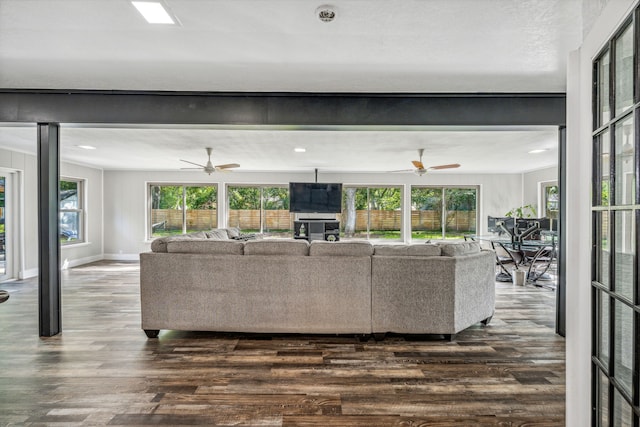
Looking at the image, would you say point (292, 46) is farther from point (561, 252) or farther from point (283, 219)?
point (283, 219)

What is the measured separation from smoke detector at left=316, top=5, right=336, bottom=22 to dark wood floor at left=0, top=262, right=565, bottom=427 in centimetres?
236

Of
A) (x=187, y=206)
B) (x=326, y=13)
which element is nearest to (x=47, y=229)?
(x=326, y=13)

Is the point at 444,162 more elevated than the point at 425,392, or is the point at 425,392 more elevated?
the point at 444,162

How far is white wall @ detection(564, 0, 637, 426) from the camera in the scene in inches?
49.0

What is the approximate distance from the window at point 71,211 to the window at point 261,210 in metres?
3.33

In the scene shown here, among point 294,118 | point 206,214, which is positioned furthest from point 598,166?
point 206,214

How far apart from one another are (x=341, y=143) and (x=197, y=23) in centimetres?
345

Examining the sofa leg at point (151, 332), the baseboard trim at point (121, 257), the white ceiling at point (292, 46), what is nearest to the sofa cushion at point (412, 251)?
the white ceiling at point (292, 46)

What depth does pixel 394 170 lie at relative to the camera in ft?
27.0

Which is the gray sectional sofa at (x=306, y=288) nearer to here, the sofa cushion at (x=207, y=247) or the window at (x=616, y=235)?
the sofa cushion at (x=207, y=247)

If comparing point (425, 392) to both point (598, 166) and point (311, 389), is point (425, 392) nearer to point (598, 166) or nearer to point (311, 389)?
point (311, 389)

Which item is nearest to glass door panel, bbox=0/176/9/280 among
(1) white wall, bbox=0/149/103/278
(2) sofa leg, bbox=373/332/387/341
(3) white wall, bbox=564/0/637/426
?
(1) white wall, bbox=0/149/103/278

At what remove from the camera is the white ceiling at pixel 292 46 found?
1.94m

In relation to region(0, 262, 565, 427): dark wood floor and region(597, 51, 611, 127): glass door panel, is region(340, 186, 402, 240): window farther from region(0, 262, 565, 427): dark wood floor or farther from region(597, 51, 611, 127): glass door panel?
region(597, 51, 611, 127): glass door panel
